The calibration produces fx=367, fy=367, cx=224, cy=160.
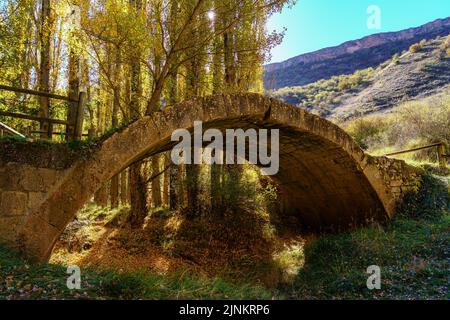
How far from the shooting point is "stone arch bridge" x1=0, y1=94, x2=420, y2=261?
474 centimetres

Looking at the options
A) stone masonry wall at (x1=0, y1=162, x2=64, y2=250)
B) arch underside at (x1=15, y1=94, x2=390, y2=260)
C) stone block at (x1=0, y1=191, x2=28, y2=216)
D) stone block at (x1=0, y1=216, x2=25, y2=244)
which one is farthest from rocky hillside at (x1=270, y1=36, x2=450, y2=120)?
stone block at (x1=0, y1=216, x2=25, y2=244)

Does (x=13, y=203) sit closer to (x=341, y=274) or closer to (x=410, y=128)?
(x=341, y=274)

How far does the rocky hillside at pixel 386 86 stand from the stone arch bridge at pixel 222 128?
20.9 m

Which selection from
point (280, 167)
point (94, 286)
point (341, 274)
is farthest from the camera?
point (280, 167)

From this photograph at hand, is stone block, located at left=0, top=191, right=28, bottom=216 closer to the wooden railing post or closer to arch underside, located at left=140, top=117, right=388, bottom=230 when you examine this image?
the wooden railing post

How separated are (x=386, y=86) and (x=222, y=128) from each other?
1188 inches

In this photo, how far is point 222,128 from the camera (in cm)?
740

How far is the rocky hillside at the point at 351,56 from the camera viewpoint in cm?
4794

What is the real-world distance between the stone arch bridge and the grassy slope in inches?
19.3

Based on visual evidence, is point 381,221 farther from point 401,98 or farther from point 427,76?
point 427,76

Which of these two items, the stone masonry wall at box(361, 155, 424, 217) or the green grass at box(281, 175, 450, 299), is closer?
the green grass at box(281, 175, 450, 299)

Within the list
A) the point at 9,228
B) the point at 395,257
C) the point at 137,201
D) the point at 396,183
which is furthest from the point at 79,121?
the point at 396,183

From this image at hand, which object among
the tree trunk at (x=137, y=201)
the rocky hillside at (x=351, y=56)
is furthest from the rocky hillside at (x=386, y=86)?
the tree trunk at (x=137, y=201)

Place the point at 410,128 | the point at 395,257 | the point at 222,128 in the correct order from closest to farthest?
the point at 395,257 < the point at 222,128 < the point at 410,128
